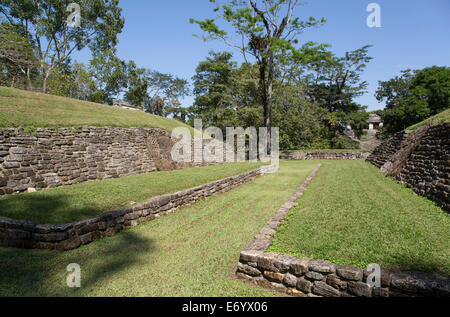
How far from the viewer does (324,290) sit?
103 inches

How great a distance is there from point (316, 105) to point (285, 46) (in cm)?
1228

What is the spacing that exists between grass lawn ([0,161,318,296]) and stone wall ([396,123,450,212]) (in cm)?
452

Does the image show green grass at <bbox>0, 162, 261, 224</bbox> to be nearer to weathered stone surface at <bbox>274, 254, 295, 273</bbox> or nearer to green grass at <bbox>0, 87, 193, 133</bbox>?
green grass at <bbox>0, 87, 193, 133</bbox>

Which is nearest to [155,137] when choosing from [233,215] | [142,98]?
[233,215]

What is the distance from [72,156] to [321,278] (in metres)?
8.30

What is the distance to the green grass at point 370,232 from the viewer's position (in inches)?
114

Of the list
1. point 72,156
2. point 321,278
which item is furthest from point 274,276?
point 72,156

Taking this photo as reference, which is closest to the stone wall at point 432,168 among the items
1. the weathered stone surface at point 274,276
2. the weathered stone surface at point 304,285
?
the weathered stone surface at point 304,285

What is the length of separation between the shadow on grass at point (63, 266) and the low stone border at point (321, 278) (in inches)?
71.2

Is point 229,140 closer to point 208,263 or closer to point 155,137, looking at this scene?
point 155,137

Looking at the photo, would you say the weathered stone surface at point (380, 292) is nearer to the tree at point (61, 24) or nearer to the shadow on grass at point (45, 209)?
the shadow on grass at point (45, 209)

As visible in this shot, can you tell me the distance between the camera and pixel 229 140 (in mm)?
25438

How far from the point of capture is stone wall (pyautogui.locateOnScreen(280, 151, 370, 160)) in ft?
70.3

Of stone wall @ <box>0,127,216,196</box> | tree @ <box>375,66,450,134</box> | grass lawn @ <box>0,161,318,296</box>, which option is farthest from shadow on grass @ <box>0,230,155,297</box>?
tree @ <box>375,66,450,134</box>
